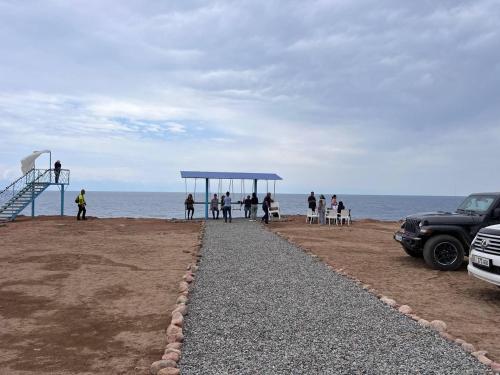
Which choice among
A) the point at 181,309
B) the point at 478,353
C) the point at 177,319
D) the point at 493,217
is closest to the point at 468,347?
the point at 478,353

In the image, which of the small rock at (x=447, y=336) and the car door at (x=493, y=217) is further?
the car door at (x=493, y=217)

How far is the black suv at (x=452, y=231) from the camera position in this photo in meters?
11.0

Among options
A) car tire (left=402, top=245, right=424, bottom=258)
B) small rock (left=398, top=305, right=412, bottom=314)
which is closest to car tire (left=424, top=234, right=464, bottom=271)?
car tire (left=402, top=245, right=424, bottom=258)

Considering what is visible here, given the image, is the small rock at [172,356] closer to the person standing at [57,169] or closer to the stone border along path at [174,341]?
the stone border along path at [174,341]

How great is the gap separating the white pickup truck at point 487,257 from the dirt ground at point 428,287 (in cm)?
51

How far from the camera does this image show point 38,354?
5.34m

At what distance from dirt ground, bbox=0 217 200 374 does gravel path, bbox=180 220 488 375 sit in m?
0.66

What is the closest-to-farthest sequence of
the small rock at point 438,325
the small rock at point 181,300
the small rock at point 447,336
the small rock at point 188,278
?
the small rock at point 447,336 < the small rock at point 438,325 < the small rock at point 181,300 < the small rock at point 188,278

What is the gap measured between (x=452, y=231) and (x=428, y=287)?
246 centimetres

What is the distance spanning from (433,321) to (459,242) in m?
5.32

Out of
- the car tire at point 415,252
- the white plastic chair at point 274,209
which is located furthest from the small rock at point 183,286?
the white plastic chair at point 274,209

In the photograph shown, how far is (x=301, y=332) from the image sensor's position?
600 centimetres

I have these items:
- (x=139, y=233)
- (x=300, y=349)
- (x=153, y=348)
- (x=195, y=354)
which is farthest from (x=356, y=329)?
(x=139, y=233)

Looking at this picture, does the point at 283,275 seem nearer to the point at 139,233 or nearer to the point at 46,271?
the point at 46,271
